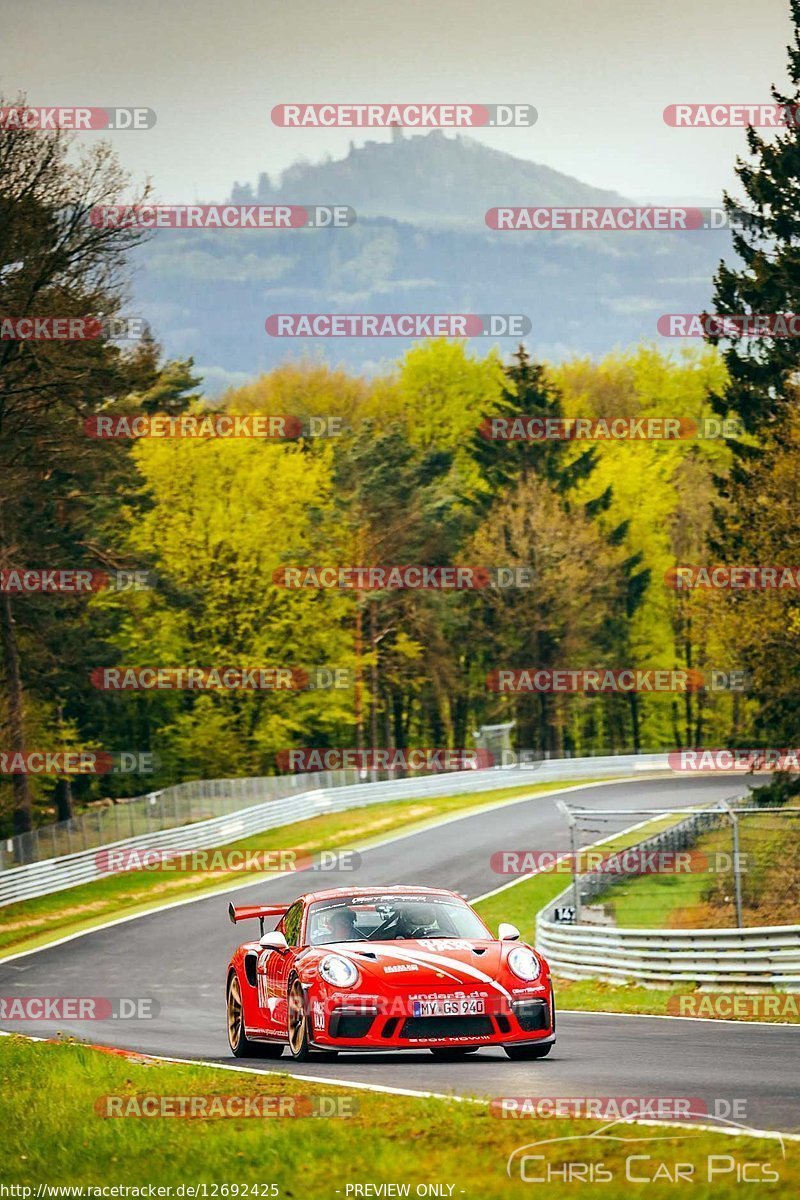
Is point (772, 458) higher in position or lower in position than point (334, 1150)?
higher

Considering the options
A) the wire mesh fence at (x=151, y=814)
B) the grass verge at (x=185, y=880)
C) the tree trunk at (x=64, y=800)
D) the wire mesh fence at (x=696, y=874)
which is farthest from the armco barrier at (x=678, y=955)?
the tree trunk at (x=64, y=800)

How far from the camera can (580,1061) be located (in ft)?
40.8

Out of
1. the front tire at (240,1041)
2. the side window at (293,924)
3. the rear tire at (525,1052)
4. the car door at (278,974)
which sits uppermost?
the side window at (293,924)

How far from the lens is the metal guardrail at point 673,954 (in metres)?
20.1

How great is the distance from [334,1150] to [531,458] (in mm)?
75759

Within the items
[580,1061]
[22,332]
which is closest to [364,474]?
[22,332]

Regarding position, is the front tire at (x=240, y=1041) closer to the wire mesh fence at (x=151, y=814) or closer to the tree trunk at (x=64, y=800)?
the wire mesh fence at (x=151, y=814)

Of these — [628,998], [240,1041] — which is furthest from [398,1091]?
[628,998]

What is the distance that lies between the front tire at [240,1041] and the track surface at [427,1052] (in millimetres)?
161

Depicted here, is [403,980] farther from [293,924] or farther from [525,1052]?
[293,924]

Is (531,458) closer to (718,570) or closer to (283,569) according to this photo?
(283,569)

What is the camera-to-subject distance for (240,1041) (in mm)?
14734

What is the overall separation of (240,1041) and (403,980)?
3.12 meters

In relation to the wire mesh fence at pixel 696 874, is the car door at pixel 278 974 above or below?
above
